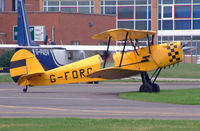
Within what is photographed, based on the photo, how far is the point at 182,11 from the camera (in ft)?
196

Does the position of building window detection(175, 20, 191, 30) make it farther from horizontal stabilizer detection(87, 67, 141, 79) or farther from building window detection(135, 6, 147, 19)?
horizontal stabilizer detection(87, 67, 141, 79)

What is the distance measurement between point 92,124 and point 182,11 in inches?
1996

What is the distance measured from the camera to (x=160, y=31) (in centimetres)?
6053

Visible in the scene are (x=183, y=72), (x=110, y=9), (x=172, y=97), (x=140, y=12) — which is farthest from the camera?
(x=110, y=9)

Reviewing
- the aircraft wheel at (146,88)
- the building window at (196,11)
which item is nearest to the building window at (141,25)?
the building window at (196,11)

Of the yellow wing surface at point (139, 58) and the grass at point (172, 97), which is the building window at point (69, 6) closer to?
the yellow wing surface at point (139, 58)

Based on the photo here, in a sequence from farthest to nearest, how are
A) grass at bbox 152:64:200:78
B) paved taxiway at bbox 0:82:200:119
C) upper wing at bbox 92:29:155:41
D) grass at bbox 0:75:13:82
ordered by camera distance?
1. grass at bbox 152:64:200:78
2. grass at bbox 0:75:13:82
3. upper wing at bbox 92:29:155:41
4. paved taxiway at bbox 0:82:200:119

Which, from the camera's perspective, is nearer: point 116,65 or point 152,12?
point 116,65

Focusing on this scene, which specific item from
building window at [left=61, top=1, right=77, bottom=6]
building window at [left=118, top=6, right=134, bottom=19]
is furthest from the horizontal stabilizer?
building window at [left=61, top=1, right=77, bottom=6]

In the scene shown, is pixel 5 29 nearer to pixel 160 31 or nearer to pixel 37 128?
pixel 160 31

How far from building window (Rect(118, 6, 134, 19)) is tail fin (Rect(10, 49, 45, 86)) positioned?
40345 millimetres

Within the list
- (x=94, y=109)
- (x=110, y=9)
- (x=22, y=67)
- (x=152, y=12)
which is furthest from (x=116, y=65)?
(x=110, y=9)

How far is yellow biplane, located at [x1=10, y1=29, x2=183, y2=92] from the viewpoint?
19.6 m

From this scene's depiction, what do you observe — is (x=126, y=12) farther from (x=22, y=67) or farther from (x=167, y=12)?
(x=22, y=67)
